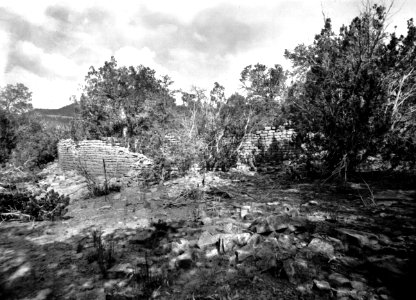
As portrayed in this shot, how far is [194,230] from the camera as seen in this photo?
3.59 m

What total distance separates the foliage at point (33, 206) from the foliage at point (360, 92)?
223 inches

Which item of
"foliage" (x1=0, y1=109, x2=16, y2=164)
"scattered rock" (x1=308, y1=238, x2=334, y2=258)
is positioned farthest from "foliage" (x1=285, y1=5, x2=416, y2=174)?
"foliage" (x1=0, y1=109, x2=16, y2=164)

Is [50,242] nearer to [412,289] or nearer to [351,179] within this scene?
[412,289]

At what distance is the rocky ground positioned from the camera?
2.19m

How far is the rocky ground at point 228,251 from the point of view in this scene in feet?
7.19

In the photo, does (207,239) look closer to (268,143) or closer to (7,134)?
(268,143)

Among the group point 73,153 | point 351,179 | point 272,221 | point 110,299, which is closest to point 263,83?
point 73,153

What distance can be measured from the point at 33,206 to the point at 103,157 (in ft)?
13.5

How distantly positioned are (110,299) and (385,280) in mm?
2307

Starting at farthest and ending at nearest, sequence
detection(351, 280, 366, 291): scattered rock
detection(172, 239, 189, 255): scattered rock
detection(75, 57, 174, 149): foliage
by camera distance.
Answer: detection(75, 57, 174, 149): foliage < detection(172, 239, 189, 255): scattered rock < detection(351, 280, 366, 291): scattered rock

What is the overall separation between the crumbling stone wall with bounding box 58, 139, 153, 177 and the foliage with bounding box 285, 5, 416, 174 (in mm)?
5183

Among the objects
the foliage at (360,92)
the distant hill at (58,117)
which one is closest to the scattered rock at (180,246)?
the foliage at (360,92)

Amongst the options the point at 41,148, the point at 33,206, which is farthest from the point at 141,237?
the point at 41,148

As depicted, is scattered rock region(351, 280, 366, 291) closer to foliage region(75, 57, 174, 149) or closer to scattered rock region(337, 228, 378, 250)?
scattered rock region(337, 228, 378, 250)
